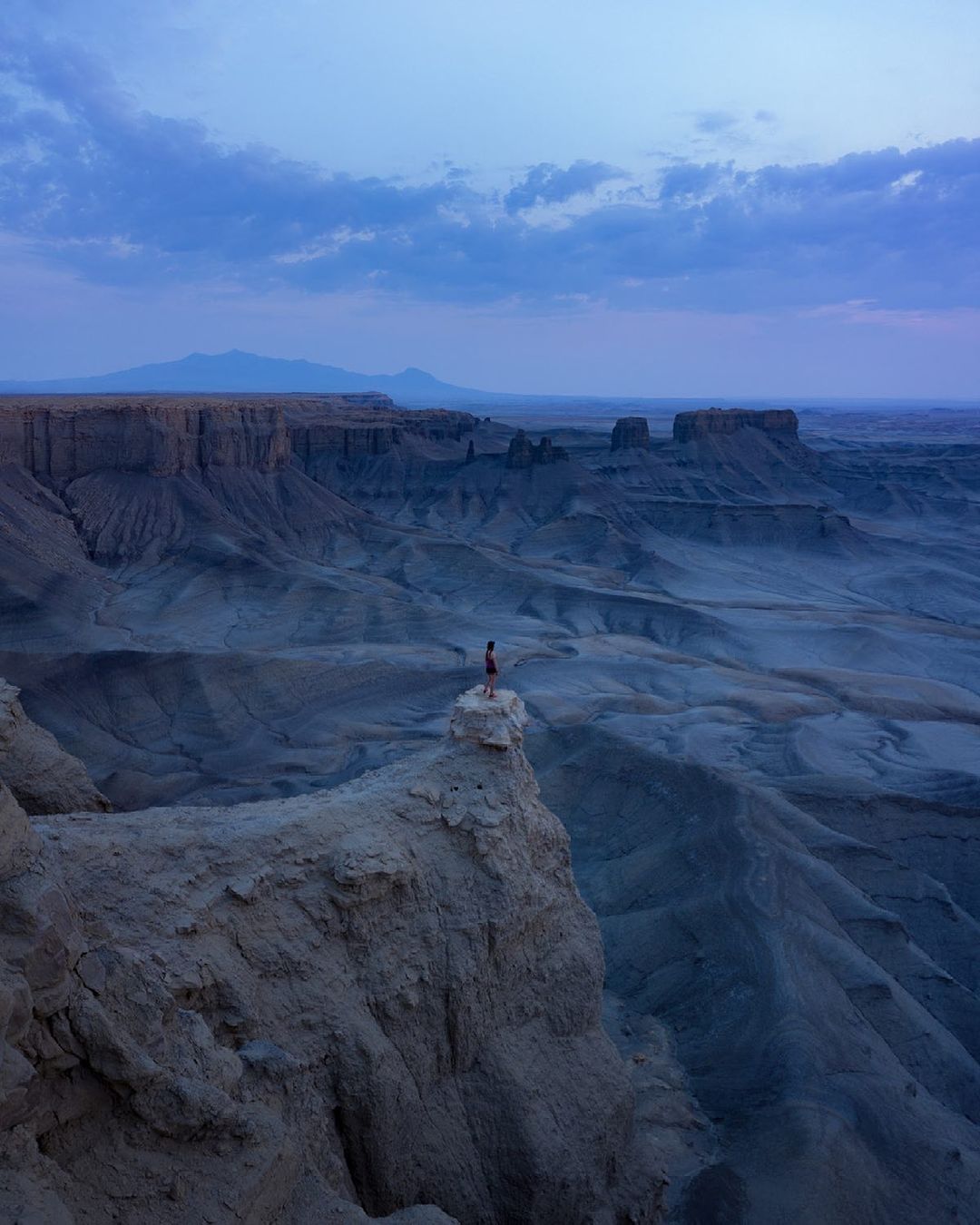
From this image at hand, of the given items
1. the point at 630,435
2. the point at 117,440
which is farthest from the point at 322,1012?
the point at 630,435

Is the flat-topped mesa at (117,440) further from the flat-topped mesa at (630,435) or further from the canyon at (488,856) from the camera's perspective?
the flat-topped mesa at (630,435)

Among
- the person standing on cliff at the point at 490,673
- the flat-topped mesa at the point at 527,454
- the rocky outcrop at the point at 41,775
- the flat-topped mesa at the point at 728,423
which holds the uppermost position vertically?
the flat-topped mesa at the point at 728,423

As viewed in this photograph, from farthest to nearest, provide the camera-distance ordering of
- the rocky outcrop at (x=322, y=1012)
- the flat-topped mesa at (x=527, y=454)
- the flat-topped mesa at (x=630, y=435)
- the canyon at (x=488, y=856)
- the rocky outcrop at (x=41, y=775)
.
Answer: the flat-topped mesa at (x=630, y=435), the flat-topped mesa at (x=527, y=454), the rocky outcrop at (x=41, y=775), the canyon at (x=488, y=856), the rocky outcrop at (x=322, y=1012)

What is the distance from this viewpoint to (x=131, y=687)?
32938 millimetres

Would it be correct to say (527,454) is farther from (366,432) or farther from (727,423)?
(727,423)

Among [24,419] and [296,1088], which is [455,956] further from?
[24,419]

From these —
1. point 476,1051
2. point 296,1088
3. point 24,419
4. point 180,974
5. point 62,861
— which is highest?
point 24,419

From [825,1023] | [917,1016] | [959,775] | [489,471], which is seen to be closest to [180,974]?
[825,1023]

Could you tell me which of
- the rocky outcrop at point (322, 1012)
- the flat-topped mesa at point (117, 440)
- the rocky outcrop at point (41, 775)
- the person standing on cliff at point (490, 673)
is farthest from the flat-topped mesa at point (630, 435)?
the rocky outcrop at point (322, 1012)

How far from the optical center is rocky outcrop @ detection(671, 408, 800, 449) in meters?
96.8

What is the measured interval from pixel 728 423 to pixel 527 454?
28360 mm

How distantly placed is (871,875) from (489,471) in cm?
6263

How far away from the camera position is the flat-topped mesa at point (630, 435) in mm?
92812

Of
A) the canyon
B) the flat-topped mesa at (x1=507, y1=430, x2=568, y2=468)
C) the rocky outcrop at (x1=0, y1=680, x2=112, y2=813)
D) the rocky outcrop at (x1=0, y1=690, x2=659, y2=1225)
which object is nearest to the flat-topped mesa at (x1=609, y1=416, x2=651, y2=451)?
the flat-topped mesa at (x1=507, y1=430, x2=568, y2=468)
